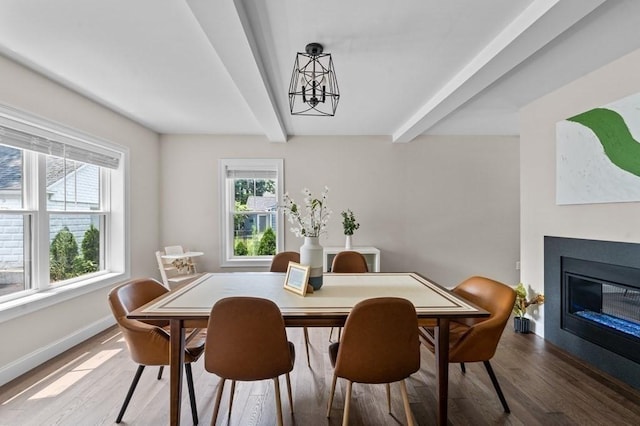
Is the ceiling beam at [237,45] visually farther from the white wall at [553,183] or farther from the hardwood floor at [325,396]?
the white wall at [553,183]

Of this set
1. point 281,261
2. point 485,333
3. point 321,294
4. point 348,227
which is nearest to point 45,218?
point 281,261

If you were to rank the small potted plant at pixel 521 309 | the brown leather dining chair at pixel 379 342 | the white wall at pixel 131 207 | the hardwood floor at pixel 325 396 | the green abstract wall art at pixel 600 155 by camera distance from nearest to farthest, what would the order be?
the brown leather dining chair at pixel 379 342
the hardwood floor at pixel 325 396
the green abstract wall art at pixel 600 155
the white wall at pixel 131 207
the small potted plant at pixel 521 309

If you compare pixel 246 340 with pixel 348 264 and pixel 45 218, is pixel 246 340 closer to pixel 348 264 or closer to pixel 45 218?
pixel 348 264

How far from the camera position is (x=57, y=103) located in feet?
9.30

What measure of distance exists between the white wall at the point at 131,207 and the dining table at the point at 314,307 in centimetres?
153

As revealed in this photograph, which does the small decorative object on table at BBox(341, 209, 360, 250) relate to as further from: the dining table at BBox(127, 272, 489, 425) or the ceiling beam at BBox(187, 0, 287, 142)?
the dining table at BBox(127, 272, 489, 425)

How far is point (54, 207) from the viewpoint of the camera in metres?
2.96

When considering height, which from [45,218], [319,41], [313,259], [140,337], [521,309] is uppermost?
[319,41]

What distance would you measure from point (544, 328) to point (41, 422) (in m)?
4.13

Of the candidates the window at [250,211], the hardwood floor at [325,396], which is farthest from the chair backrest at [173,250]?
the hardwood floor at [325,396]

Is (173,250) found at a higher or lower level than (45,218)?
lower

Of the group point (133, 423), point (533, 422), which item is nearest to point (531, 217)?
point (533, 422)

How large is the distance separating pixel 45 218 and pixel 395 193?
13.1ft

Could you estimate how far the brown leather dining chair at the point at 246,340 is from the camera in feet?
5.02
